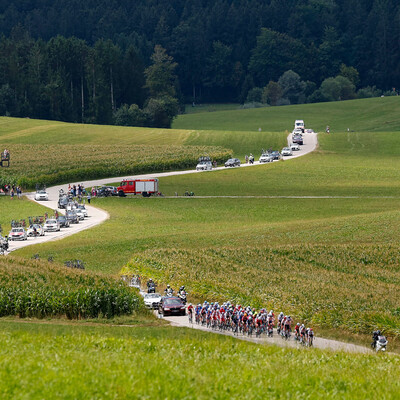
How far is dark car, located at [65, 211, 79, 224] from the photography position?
284 ft

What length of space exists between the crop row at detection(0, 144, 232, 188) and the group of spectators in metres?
1.60

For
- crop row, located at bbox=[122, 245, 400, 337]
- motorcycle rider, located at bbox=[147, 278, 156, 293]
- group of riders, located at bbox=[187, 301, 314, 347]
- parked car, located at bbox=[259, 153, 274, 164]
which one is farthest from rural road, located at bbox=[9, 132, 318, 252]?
group of riders, located at bbox=[187, 301, 314, 347]

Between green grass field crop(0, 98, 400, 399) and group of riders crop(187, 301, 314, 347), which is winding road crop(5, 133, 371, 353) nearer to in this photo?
group of riders crop(187, 301, 314, 347)

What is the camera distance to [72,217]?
86.9m

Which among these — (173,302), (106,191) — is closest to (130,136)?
(106,191)

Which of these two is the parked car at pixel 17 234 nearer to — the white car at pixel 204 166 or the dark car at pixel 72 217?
the dark car at pixel 72 217

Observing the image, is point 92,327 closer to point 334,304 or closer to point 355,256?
point 334,304

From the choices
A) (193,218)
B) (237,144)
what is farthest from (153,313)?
(237,144)

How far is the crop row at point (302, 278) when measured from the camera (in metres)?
40.1

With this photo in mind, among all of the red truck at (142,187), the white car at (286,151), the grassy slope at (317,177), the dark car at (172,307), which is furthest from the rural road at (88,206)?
the dark car at (172,307)

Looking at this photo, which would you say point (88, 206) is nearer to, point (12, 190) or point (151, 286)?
point (12, 190)

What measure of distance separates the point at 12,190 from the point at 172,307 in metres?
69.9

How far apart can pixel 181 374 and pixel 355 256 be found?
38.6m

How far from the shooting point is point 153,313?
45000 millimetres
